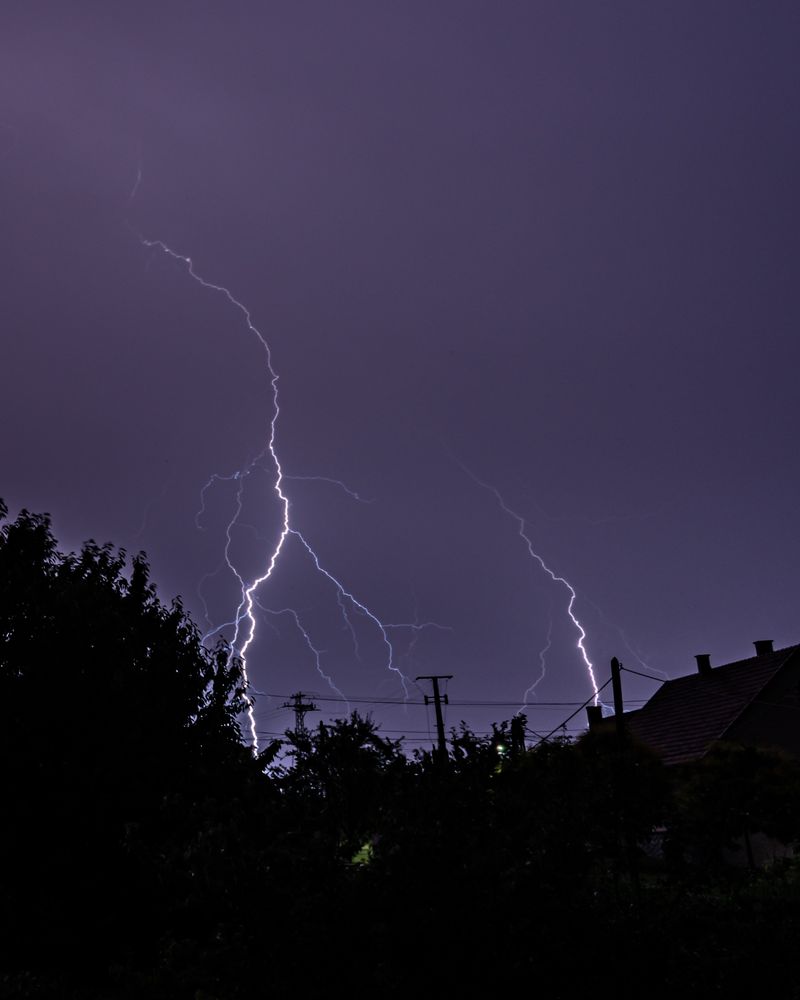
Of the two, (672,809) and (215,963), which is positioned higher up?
(672,809)

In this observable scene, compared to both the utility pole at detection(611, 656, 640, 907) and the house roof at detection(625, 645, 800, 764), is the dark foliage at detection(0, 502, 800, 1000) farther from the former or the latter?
the house roof at detection(625, 645, 800, 764)

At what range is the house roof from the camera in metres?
29.9

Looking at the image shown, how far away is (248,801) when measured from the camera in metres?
5.50

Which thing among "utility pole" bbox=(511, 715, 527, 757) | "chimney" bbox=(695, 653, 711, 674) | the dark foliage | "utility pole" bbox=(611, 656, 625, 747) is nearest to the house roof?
"chimney" bbox=(695, 653, 711, 674)

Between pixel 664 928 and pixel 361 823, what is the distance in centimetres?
223

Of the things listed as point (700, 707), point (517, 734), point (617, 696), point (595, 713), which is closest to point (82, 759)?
point (517, 734)

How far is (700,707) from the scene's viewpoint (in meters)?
32.5

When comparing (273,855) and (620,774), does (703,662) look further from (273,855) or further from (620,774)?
(273,855)

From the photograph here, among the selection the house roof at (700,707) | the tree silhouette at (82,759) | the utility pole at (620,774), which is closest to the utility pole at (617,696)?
the utility pole at (620,774)

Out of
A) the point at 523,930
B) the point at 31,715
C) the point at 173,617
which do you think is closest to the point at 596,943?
the point at 523,930

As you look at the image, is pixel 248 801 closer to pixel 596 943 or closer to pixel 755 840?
pixel 596 943

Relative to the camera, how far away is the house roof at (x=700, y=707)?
29.9 metres

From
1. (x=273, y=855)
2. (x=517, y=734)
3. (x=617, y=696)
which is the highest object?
(x=617, y=696)

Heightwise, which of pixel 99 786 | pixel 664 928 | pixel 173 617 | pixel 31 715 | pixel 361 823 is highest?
pixel 173 617
